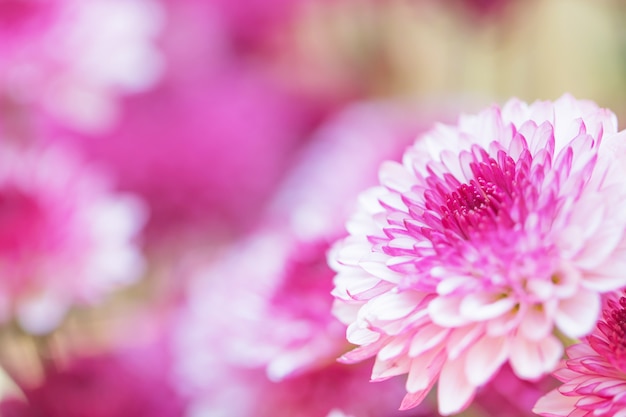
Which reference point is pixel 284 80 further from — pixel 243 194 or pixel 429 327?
pixel 429 327

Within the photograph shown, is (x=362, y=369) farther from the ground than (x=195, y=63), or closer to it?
closer to it

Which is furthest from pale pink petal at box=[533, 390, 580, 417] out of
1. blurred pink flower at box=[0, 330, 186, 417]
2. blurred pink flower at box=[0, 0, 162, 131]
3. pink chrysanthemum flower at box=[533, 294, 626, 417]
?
blurred pink flower at box=[0, 0, 162, 131]

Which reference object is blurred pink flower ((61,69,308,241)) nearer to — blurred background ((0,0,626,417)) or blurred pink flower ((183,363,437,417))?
blurred background ((0,0,626,417))

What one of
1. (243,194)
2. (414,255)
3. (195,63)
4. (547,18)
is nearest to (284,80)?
(195,63)

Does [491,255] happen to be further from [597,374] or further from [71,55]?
[71,55]

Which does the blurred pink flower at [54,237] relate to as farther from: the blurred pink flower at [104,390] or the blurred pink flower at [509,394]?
the blurred pink flower at [509,394]

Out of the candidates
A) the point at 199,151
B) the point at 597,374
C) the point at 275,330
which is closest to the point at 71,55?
the point at 199,151
